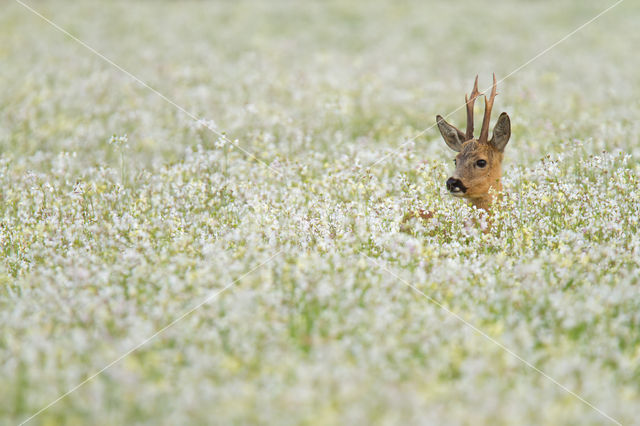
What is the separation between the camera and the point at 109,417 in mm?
4434

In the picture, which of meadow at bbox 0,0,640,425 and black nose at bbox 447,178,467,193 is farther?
black nose at bbox 447,178,467,193

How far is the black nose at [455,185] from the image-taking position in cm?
796

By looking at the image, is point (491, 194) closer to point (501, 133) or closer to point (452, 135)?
point (501, 133)

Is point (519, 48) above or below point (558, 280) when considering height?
above

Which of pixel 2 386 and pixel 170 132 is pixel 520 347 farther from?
pixel 170 132

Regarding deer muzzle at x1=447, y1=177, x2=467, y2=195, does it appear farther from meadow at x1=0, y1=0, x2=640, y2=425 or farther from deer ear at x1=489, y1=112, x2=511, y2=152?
deer ear at x1=489, y1=112, x2=511, y2=152

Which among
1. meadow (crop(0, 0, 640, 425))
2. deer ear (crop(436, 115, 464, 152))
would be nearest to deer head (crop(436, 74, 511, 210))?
deer ear (crop(436, 115, 464, 152))

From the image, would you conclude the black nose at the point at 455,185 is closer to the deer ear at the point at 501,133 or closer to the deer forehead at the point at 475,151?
the deer forehead at the point at 475,151

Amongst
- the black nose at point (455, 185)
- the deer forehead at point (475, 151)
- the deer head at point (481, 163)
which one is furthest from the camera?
the deer forehead at point (475, 151)

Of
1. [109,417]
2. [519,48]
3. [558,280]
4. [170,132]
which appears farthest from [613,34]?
[109,417]

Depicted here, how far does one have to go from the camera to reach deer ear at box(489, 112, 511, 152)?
8203 millimetres

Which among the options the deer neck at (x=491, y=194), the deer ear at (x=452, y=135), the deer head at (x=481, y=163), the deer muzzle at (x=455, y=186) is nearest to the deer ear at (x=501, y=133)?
the deer head at (x=481, y=163)

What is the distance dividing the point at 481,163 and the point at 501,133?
1.40 ft

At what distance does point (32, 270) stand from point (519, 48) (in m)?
18.2
